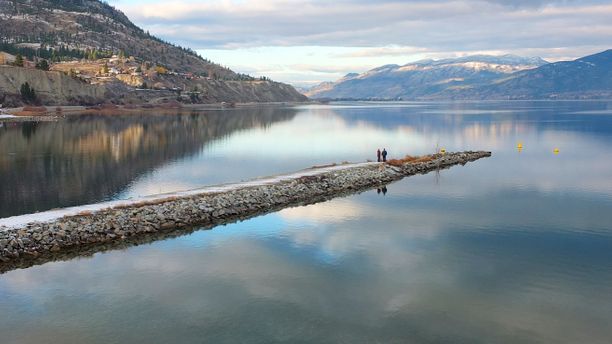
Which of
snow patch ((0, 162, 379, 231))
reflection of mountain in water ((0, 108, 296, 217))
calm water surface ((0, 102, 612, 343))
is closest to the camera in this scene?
calm water surface ((0, 102, 612, 343))

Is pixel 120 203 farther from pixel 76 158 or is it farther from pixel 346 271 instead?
pixel 76 158

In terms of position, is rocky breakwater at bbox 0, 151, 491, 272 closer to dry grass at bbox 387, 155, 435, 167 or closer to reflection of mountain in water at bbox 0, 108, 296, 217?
dry grass at bbox 387, 155, 435, 167

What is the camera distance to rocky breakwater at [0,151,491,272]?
39969 mm

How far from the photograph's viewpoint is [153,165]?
8225 cm

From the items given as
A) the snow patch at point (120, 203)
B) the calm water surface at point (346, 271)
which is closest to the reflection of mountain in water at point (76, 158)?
the calm water surface at point (346, 271)

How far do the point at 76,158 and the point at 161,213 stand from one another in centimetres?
4464

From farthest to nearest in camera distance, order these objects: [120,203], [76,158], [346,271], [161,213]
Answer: [76,158]
[120,203]
[161,213]
[346,271]

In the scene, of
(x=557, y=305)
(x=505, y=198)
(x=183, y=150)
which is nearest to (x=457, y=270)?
(x=557, y=305)

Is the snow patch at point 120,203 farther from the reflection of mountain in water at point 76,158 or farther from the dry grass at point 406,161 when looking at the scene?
the dry grass at point 406,161

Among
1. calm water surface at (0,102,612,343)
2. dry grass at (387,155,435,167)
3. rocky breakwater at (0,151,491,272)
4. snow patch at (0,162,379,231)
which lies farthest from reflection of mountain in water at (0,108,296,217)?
dry grass at (387,155,435,167)

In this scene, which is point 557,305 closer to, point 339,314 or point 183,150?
point 339,314

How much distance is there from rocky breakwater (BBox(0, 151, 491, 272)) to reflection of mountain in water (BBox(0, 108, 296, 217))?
963cm

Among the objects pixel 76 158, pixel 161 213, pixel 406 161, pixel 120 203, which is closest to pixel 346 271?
pixel 161 213

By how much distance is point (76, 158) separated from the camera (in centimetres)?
8544
